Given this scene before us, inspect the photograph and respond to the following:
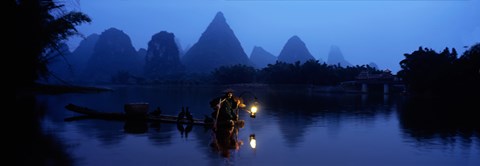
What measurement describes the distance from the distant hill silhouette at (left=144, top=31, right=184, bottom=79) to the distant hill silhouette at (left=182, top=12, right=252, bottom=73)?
518 inches

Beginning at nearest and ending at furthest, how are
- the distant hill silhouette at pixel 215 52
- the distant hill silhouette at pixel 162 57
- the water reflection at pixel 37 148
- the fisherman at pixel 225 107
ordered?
the water reflection at pixel 37 148 → the fisherman at pixel 225 107 → the distant hill silhouette at pixel 162 57 → the distant hill silhouette at pixel 215 52

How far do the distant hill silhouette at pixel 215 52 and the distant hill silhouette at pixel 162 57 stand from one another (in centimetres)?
1317

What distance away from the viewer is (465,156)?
9648 millimetres

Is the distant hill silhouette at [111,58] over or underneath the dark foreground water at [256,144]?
over

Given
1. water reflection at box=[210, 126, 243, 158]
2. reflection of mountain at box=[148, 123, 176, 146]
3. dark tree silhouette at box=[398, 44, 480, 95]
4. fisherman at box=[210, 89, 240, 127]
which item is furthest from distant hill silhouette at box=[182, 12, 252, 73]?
water reflection at box=[210, 126, 243, 158]

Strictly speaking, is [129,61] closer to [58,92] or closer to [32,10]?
[58,92]

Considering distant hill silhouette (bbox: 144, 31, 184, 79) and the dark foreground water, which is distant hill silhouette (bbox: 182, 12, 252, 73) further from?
the dark foreground water

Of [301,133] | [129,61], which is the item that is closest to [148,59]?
[129,61]

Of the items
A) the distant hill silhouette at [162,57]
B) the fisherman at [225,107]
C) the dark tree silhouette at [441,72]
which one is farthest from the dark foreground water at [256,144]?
the distant hill silhouette at [162,57]

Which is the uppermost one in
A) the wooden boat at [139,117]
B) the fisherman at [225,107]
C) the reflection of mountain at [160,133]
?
the fisherman at [225,107]

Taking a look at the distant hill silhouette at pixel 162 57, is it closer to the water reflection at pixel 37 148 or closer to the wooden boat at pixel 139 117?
the wooden boat at pixel 139 117

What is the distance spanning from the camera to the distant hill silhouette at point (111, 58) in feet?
566

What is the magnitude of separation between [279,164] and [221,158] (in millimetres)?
1273

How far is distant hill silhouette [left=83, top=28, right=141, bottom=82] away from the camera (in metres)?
172
